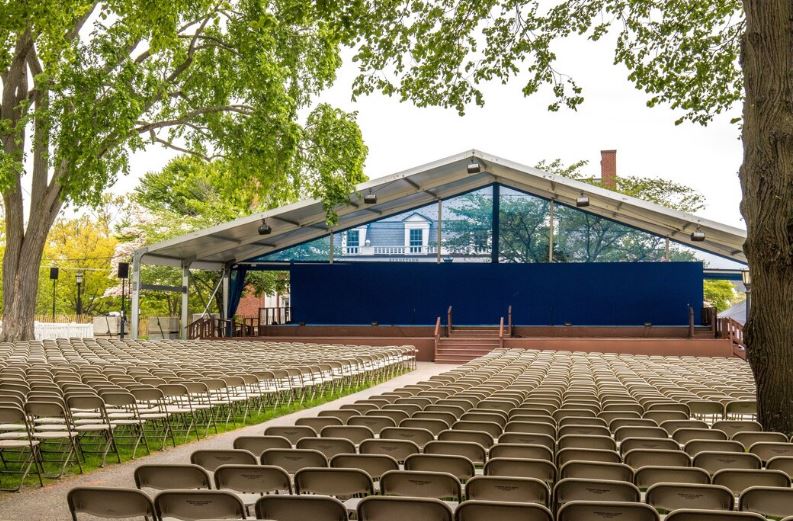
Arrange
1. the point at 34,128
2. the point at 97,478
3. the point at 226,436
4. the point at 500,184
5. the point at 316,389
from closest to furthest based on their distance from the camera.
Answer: the point at 97,478
the point at 226,436
the point at 316,389
the point at 34,128
the point at 500,184

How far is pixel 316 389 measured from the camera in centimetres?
1552

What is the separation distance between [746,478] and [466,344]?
22390 millimetres

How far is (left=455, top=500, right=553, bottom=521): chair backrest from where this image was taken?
357 cm

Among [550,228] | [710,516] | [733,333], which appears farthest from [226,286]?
[710,516]

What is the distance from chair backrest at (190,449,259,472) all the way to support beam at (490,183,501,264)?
84.4 ft

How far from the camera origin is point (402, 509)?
12.3 ft

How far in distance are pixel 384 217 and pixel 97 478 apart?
24.1 metres

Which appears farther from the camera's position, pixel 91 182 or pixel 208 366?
pixel 91 182

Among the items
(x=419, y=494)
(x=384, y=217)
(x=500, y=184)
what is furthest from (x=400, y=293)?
(x=419, y=494)

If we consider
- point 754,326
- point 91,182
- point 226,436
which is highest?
point 91,182

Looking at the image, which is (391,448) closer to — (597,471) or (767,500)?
(597,471)

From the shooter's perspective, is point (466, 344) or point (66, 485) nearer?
point (66, 485)

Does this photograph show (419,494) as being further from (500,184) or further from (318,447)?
(500,184)

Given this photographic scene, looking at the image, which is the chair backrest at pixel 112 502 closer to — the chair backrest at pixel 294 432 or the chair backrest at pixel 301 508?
the chair backrest at pixel 301 508
